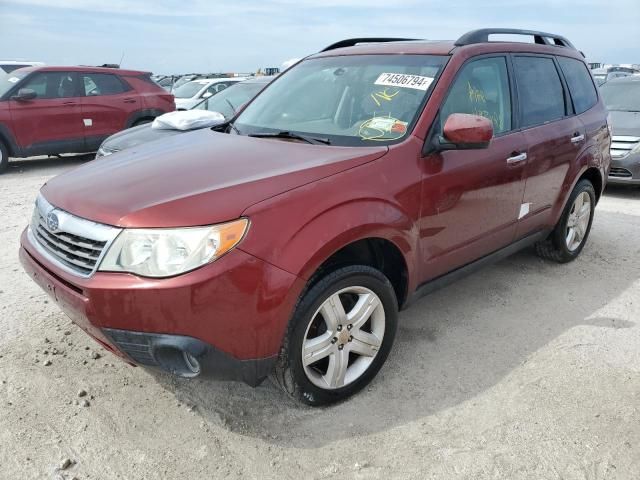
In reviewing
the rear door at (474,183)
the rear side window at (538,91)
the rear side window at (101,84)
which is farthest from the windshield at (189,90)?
the rear door at (474,183)

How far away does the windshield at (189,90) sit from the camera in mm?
13516

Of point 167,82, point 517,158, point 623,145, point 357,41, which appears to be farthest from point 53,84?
point 167,82

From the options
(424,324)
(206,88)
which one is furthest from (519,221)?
(206,88)

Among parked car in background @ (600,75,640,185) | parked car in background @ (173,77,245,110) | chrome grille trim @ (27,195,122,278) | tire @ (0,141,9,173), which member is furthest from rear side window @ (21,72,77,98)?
parked car in background @ (600,75,640,185)

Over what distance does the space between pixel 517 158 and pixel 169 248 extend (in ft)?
7.80

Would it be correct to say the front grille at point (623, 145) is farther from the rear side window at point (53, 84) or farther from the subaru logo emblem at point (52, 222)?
the rear side window at point (53, 84)

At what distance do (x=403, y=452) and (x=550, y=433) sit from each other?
2.32 ft

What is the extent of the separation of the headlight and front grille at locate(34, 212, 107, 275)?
0.40ft

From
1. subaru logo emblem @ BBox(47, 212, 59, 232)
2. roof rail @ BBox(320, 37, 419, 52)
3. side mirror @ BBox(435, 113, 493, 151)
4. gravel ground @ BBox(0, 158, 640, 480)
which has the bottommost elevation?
gravel ground @ BBox(0, 158, 640, 480)

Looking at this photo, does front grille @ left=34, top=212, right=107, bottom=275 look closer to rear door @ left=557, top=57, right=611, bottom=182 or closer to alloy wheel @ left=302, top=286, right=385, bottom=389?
alloy wheel @ left=302, top=286, right=385, bottom=389

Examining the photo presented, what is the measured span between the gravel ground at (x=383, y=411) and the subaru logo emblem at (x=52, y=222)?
873 mm

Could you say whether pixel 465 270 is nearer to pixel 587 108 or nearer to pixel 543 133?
pixel 543 133

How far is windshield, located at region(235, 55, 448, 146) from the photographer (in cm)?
290

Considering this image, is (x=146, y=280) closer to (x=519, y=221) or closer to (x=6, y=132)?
(x=519, y=221)
